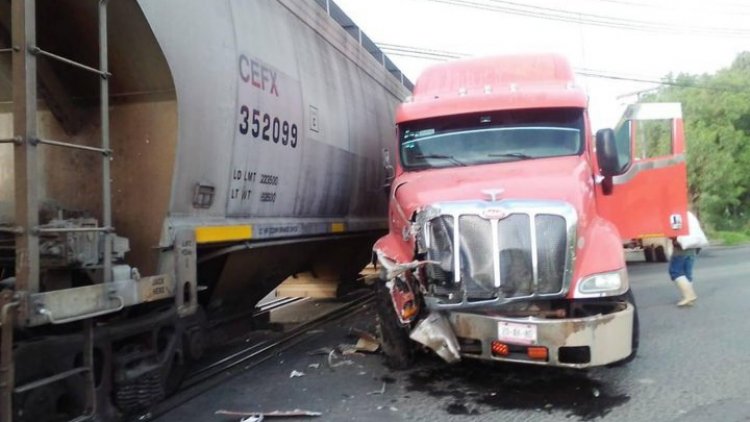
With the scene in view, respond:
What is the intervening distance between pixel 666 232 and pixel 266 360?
15.4ft

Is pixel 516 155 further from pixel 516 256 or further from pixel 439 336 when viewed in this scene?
pixel 439 336

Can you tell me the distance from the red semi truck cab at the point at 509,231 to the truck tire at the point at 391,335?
0.01 m

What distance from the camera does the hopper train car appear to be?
341cm

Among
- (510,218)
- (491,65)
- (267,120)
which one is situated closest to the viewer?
(510,218)

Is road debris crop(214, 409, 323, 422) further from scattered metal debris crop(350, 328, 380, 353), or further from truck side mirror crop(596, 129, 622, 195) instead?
truck side mirror crop(596, 129, 622, 195)

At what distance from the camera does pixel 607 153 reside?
6.34 m

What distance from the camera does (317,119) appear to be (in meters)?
6.98

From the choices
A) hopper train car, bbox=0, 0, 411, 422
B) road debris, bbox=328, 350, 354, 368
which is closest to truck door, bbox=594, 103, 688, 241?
road debris, bbox=328, 350, 354, 368

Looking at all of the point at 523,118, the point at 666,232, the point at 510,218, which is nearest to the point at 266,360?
the point at 510,218

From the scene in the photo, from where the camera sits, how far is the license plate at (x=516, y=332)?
15.8ft

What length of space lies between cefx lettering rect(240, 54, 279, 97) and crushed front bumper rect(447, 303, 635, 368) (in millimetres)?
2777

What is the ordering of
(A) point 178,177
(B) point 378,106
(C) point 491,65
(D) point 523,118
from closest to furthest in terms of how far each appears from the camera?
(A) point 178,177
(D) point 523,118
(C) point 491,65
(B) point 378,106

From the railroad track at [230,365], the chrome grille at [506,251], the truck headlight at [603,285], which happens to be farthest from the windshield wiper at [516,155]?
the railroad track at [230,365]

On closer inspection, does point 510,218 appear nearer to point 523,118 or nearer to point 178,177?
point 523,118
